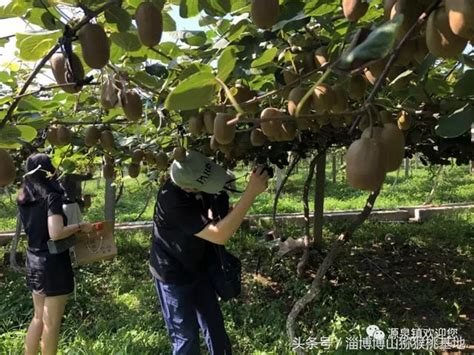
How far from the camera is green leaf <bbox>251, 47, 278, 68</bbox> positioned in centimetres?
92

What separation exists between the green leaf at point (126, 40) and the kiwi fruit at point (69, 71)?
4.0 inches

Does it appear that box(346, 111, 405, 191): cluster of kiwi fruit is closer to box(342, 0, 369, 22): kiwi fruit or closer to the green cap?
box(342, 0, 369, 22): kiwi fruit

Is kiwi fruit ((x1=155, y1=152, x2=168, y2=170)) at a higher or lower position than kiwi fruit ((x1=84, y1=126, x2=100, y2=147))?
lower

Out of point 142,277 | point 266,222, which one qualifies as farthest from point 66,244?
point 266,222

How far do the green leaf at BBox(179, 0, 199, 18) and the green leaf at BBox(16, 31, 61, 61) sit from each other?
20cm

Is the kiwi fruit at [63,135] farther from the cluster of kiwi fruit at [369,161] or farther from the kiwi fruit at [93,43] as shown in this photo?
the cluster of kiwi fruit at [369,161]

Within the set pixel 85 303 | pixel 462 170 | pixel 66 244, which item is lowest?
pixel 462 170

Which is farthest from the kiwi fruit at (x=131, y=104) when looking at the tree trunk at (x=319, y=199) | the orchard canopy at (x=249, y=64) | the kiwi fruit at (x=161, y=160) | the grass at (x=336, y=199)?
the grass at (x=336, y=199)

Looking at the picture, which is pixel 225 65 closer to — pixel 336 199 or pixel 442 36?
pixel 442 36

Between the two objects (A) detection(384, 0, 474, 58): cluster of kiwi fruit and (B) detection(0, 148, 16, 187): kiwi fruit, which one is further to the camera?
(B) detection(0, 148, 16, 187): kiwi fruit

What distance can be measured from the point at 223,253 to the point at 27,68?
1093mm

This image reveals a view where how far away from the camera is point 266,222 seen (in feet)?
19.6

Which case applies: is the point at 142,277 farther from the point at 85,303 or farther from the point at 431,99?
the point at 431,99

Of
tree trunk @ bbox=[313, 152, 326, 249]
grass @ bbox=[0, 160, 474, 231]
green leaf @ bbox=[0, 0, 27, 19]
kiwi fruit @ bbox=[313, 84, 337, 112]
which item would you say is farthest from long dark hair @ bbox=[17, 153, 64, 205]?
grass @ bbox=[0, 160, 474, 231]
